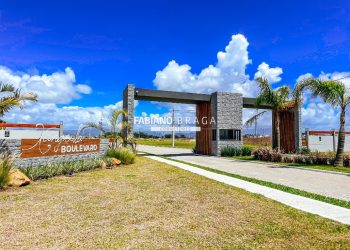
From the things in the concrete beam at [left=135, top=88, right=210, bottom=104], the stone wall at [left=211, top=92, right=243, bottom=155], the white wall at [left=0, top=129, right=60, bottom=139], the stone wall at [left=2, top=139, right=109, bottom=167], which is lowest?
the stone wall at [left=2, top=139, right=109, bottom=167]

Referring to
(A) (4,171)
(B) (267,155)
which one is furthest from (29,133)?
(B) (267,155)

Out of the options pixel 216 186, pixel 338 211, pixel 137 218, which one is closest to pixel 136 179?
pixel 216 186

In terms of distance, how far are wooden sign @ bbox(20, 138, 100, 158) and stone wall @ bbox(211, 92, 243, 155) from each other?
12.6 meters

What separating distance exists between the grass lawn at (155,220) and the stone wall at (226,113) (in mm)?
17859

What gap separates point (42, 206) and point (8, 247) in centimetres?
270

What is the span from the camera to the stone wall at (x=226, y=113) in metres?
27.8

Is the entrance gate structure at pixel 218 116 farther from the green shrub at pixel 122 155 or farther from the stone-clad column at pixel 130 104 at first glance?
the green shrub at pixel 122 155

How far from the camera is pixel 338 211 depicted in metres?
7.41

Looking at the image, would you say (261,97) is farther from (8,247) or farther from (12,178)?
(8,247)

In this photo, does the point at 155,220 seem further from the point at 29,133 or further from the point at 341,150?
the point at 29,133

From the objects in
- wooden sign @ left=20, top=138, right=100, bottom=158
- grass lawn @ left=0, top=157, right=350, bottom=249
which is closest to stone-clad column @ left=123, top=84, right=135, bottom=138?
wooden sign @ left=20, top=138, right=100, bottom=158

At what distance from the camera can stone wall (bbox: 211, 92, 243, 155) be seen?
27.8 meters

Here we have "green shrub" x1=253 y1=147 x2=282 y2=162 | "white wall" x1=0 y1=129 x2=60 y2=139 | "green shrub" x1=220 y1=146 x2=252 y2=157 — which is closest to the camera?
"white wall" x1=0 y1=129 x2=60 y2=139

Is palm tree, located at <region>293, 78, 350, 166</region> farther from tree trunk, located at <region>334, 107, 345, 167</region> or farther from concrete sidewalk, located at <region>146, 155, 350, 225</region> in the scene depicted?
concrete sidewalk, located at <region>146, 155, 350, 225</region>
